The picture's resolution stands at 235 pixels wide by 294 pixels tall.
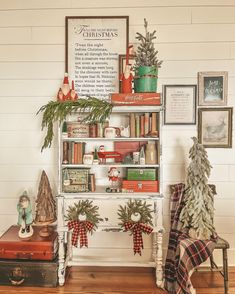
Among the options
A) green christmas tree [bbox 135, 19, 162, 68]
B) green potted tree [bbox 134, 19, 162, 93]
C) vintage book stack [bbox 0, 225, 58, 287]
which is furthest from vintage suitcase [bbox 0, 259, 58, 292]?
green christmas tree [bbox 135, 19, 162, 68]

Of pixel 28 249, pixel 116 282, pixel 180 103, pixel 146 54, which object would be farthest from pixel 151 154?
pixel 28 249

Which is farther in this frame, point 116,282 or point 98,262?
point 98,262

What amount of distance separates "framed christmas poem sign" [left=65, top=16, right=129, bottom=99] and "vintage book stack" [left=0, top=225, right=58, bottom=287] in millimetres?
1382

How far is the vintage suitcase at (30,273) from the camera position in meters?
2.76

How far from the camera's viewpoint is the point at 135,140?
2.92m

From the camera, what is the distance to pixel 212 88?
3117 mm

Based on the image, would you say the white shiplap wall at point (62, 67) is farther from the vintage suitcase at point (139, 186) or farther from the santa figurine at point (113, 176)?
the santa figurine at point (113, 176)

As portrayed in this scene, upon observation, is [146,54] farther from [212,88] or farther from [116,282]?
[116,282]

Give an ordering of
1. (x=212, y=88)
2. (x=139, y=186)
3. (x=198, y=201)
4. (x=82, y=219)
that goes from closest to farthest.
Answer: (x=198, y=201) < (x=82, y=219) < (x=139, y=186) < (x=212, y=88)

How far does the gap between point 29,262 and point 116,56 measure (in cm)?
193

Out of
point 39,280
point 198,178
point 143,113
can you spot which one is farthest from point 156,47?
point 39,280

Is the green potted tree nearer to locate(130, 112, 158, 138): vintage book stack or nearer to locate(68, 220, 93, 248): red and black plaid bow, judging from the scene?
locate(130, 112, 158, 138): vintage book stack

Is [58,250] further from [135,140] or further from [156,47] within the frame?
[156,47]

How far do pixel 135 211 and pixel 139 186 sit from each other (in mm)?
218
